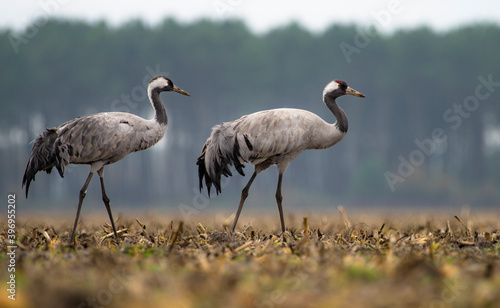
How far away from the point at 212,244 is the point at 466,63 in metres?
33.6

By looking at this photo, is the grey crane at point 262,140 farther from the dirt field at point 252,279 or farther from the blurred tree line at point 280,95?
the blurred tree line at point 280,95

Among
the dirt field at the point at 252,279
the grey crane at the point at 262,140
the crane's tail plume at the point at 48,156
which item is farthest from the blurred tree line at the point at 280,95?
the dirt field at the point at 252,279

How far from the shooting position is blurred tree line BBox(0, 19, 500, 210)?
110 feet

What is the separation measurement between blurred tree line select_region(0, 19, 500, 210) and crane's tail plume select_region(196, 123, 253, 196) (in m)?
26.4

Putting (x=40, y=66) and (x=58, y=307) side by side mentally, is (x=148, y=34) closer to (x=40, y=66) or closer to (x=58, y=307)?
(x=40, y=66)

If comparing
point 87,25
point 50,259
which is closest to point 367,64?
point 87,25

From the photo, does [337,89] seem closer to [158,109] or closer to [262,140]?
[262,140]

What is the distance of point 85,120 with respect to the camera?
6.39 m

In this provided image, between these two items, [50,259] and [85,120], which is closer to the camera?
[50,259]

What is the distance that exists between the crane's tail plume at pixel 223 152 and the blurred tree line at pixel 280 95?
26.4m

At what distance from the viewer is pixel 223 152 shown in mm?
→ 6531

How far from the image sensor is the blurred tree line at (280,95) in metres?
33.5

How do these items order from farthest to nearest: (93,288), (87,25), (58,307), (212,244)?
1. (87,25)
2. (212,244)
3. (93,288)
4. (58,307)

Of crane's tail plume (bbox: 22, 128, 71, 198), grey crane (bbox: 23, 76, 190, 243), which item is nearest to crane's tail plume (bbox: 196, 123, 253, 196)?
grey crane (bbox: 23, 76, 190, 243)
